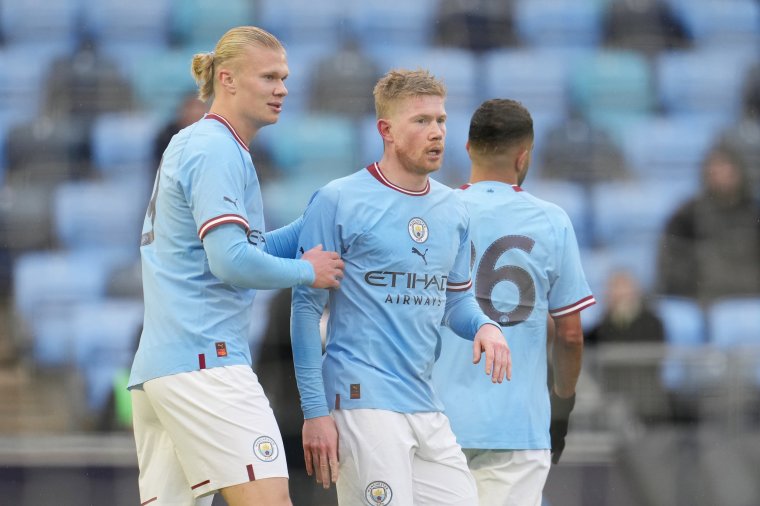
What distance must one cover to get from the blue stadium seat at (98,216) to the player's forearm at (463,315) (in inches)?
111

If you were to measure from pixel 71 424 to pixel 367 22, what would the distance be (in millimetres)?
2710

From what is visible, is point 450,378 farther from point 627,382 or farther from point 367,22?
point 367,22

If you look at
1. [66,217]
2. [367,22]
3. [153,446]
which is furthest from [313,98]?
[153,446]

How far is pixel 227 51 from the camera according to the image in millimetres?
3195

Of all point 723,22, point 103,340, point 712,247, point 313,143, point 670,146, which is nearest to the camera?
point 103,340

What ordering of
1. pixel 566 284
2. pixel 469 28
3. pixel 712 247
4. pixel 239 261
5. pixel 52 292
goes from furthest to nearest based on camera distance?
pixel 469 28 → pixel 712 247 → pixel 52 292 → pixel 566 284 → pixel 239 261

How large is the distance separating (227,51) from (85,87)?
3.40 m

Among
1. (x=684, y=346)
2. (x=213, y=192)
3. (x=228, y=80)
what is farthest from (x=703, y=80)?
(x=213, y=192)

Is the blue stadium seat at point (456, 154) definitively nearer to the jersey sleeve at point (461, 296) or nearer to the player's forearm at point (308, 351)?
the jersey sleeve at point (461, 296)

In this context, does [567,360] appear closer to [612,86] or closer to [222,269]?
[222,269]

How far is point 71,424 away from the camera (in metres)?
5.35

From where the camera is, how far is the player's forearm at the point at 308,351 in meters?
3.14

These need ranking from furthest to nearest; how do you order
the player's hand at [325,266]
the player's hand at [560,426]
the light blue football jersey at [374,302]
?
the player's hand at [560,426], the light blue football jersey at [374,302], the player's hand at [325,266]

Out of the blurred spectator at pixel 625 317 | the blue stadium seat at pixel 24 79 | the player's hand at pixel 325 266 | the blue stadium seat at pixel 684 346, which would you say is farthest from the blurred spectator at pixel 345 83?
the player's hand at pixel 325 266
